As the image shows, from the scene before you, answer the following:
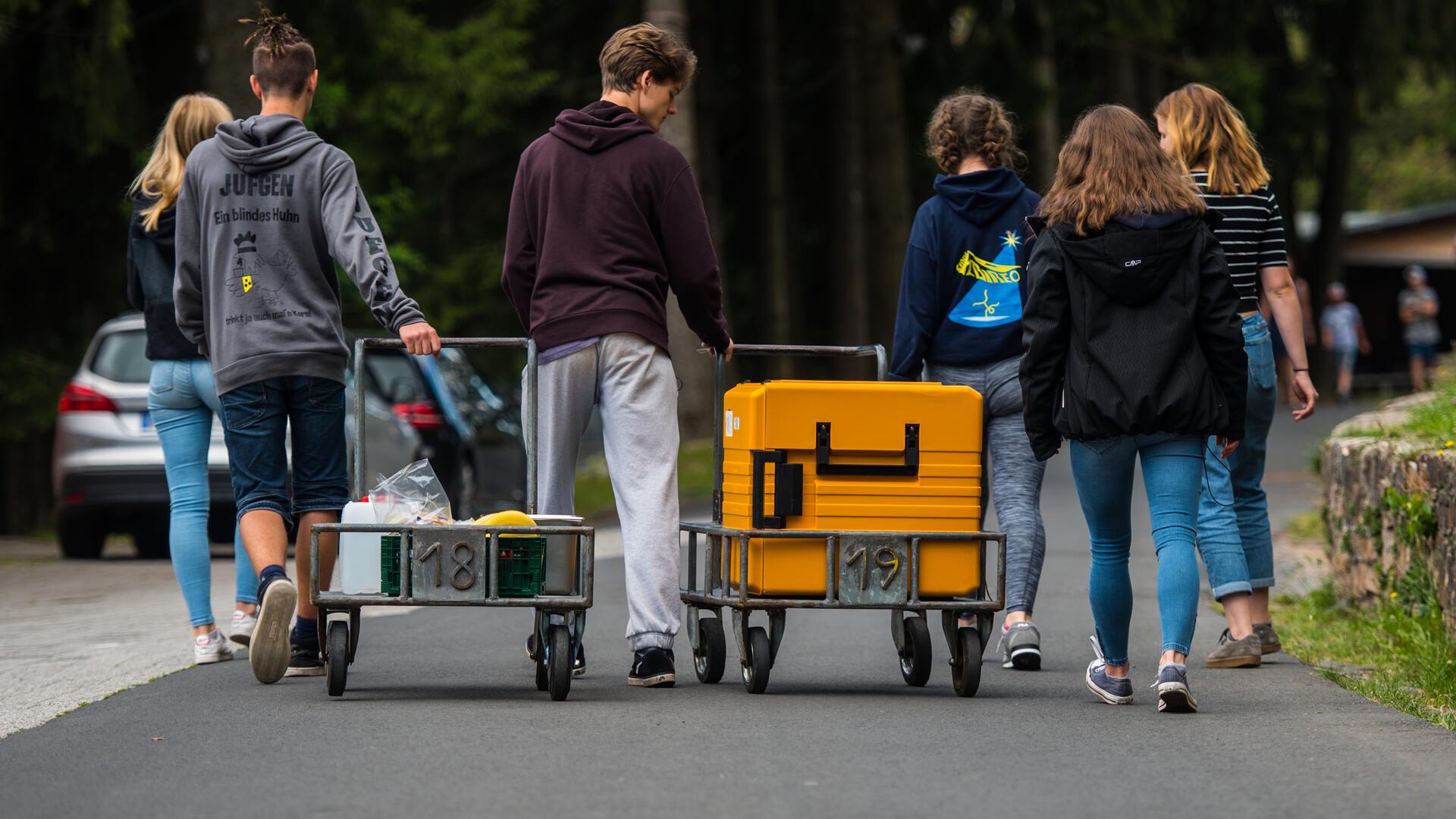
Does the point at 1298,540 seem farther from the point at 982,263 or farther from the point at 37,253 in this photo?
the point at 37,253

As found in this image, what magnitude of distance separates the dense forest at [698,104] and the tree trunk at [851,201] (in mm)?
38

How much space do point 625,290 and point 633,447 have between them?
1.61 ft

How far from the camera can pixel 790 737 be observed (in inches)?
216

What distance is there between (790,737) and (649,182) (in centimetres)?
184

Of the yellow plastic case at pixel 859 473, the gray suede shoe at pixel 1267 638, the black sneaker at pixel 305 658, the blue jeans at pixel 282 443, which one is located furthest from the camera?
the gray suede shoe at pixel 1267 638

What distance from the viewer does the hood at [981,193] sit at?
7227mm

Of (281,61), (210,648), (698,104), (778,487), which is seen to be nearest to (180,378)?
(210,648)

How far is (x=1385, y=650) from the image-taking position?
25.3ft

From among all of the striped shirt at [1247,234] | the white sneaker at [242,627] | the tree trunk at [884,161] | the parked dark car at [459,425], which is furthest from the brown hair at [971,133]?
the tree trunk at [884,161]

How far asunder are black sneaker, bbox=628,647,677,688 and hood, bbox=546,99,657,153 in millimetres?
1567

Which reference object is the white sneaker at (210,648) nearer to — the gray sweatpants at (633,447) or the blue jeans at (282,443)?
the blue jeans at (282,443)

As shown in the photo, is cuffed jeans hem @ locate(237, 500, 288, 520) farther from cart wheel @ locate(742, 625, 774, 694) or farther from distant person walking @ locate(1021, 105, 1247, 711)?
distant person walking @ locate(1021, 105, 1247, 711)

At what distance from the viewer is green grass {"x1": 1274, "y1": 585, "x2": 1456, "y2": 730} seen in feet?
21.2

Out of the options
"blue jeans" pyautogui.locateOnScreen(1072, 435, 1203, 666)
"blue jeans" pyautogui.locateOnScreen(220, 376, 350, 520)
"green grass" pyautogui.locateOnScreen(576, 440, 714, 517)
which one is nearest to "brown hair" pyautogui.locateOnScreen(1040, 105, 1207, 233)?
"blue jeans" pyautogui.locateOnScreen(1072, 435, 1203, 666)
